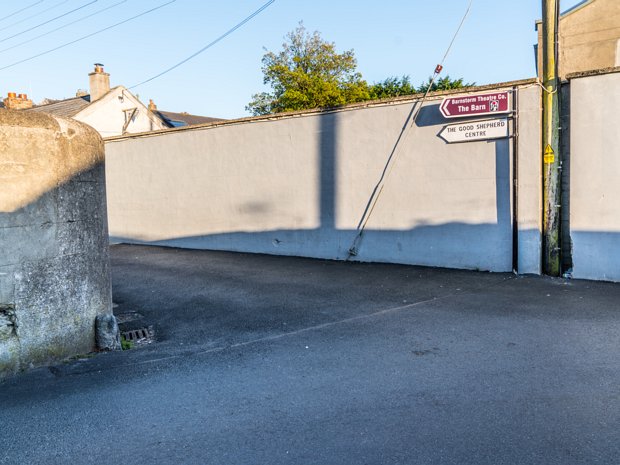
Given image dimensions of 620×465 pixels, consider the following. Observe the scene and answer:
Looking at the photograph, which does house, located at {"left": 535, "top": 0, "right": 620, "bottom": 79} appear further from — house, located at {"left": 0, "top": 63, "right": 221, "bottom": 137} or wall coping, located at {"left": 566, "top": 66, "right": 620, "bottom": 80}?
house, located at {"left": 0, "top": 63, "right": 221, "bottom": 137}

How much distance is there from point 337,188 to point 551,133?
4.32 m

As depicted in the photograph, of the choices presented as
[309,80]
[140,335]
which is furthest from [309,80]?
[140,335]

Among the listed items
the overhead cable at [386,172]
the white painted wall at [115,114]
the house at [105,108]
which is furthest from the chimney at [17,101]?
the overhead cable at [386,172]

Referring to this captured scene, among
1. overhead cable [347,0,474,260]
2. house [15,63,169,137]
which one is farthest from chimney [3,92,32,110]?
overhead cable [347,0,474,260]

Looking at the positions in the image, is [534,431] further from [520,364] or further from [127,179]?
[127,179]

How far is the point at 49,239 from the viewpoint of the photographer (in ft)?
16.4

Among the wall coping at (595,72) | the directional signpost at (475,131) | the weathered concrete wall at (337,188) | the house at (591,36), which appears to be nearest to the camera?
the wall coping at (595,72)

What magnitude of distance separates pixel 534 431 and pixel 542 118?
6599 millimetres

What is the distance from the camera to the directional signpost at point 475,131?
29.2 feet

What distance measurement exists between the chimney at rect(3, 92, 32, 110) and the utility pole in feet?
103

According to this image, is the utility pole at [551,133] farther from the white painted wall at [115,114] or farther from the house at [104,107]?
the white painted wall at [115,114]

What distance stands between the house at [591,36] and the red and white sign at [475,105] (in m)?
8.31

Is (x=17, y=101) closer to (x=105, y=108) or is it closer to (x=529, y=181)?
(x=105, y=108)

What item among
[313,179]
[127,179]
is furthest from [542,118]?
[127,179]
